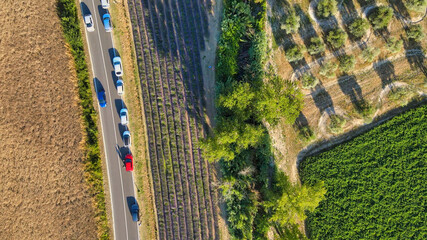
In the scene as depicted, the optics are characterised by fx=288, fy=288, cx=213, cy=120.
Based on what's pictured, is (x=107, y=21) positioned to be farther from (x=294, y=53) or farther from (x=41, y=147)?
(x=294, y=53)

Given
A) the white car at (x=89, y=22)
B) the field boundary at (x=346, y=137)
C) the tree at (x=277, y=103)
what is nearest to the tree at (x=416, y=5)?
the field boundary at (x=346, y=137)

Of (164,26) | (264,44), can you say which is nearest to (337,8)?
(264,44)

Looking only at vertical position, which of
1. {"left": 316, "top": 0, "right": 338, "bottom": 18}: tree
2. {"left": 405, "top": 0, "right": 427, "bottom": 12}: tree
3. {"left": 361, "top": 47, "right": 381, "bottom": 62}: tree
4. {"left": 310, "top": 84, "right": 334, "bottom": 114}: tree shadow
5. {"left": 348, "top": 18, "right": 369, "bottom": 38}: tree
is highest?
{"left": 316, "top": 0, "right": 338, "bottom": 18}: tree

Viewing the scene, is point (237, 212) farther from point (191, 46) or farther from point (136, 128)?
point (191, 46)

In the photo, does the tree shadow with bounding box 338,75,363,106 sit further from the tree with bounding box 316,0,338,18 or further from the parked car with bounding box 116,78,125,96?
the parked car with bounding box 116,78,125,96

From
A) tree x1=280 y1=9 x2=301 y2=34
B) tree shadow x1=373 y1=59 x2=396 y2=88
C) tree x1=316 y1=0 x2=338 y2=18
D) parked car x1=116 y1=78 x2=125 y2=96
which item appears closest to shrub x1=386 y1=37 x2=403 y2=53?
tree shadow x1=373 y1=59 x2=396 y2=88

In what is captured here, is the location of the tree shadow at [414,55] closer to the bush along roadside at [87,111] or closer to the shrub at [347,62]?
the shrub at [347,62]

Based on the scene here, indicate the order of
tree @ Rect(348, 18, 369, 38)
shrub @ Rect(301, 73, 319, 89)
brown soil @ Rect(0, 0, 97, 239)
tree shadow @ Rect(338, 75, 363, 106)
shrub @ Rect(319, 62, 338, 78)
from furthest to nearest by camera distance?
tree shadow @ Rect(338, 75, 363, 106) → brown soil @ Rect(0, 0, 97, 239) → shrub @ Rect(301, 73, 319, 89) → shrub @ Rect(319, 62, 338, 78) → tree @ Rect(348, 18, 369, 38)
